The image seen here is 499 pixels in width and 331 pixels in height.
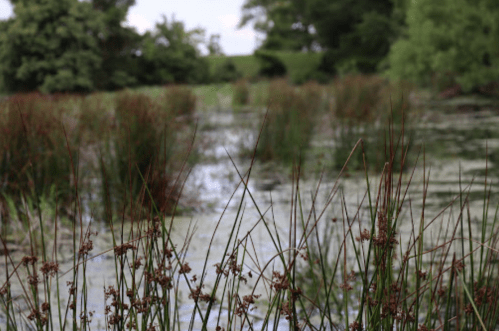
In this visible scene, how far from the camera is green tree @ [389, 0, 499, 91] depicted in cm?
1050

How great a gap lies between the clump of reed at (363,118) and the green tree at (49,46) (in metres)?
10.0

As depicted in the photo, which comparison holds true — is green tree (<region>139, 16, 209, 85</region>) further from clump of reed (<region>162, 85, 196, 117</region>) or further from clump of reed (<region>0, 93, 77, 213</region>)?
clump of reed (<region>0, 93, 77, 213</region>)

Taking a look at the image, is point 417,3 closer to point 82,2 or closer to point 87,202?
point 82,2

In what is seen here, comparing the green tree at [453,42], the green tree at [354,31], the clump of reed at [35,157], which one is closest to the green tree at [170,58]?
the green tree at [354,31]

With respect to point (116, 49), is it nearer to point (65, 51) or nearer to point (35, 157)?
point (65, 51)

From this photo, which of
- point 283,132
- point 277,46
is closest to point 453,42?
point 283,132

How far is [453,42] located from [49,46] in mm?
10246

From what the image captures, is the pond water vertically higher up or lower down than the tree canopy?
lower down

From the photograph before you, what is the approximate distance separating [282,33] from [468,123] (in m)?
20.4

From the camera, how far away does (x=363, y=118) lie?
604cm

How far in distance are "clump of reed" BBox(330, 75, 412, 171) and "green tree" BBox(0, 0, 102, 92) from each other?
10.0 metres

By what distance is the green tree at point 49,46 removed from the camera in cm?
1541

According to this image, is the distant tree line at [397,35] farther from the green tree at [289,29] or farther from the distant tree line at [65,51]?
the distant tree line at [65,51]

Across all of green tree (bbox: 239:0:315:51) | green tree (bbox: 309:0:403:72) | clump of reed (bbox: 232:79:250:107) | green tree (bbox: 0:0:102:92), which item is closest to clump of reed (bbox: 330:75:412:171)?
clump of reed (bbox: 232:79:250:107)
